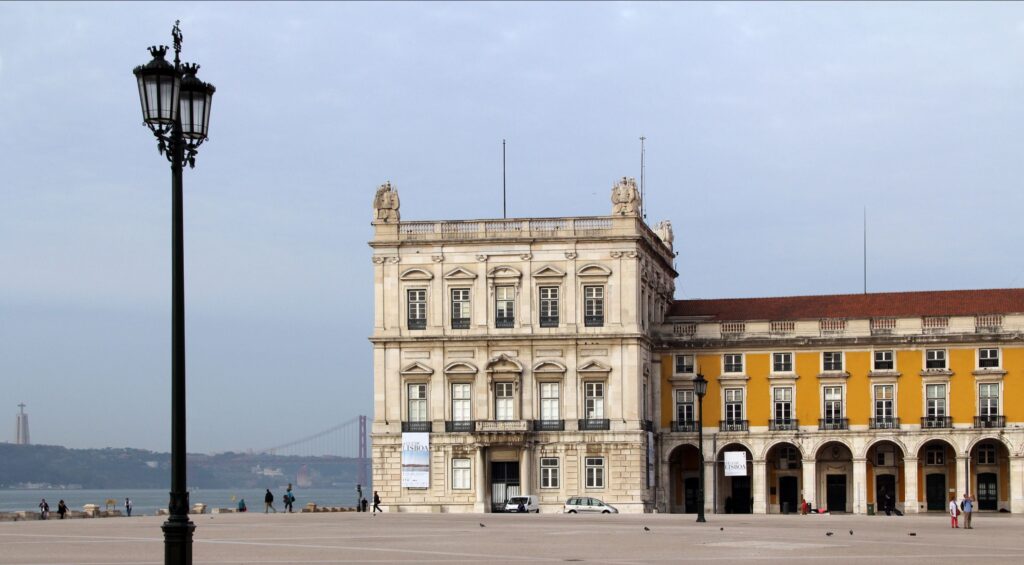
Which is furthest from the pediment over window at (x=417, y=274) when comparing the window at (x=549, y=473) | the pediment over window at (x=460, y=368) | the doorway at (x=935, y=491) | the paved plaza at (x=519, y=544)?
the paved plaza at (x=519, y=544)

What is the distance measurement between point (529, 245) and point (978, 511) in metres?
24.1

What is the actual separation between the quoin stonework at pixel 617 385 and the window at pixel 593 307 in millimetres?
93

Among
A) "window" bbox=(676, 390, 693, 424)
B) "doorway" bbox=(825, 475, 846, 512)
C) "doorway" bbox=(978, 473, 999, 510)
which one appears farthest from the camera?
"window" bbox=(676, 390, 693, 424)

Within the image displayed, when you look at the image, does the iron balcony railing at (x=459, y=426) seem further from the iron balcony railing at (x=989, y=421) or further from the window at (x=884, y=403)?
the iron balcony railing at (x=989, y=421)

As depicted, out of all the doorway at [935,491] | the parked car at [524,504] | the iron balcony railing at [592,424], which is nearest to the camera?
the parked car at [524,504]

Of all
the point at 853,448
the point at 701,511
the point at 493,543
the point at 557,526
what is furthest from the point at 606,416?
the point at 493,543

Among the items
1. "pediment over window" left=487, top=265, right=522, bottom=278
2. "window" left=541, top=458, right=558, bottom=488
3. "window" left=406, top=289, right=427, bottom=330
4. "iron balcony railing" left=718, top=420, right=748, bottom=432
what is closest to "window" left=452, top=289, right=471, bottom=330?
"window" left=406, top=289, right=427, bottom=330

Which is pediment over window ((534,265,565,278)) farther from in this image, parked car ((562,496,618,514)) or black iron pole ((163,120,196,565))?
black iron pole ((163,120,196,565))

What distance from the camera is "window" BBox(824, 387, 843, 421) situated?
78.5 meters

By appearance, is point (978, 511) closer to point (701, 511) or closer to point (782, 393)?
point (782, 393)

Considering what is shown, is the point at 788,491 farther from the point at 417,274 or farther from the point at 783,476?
the point at 417,274

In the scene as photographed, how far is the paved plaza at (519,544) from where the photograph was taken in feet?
99.2

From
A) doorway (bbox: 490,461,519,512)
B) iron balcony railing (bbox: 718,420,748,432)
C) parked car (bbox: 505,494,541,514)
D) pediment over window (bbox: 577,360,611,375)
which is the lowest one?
parked car (bbox: 505,494,541,514)

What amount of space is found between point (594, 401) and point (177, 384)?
5989 centimetres
